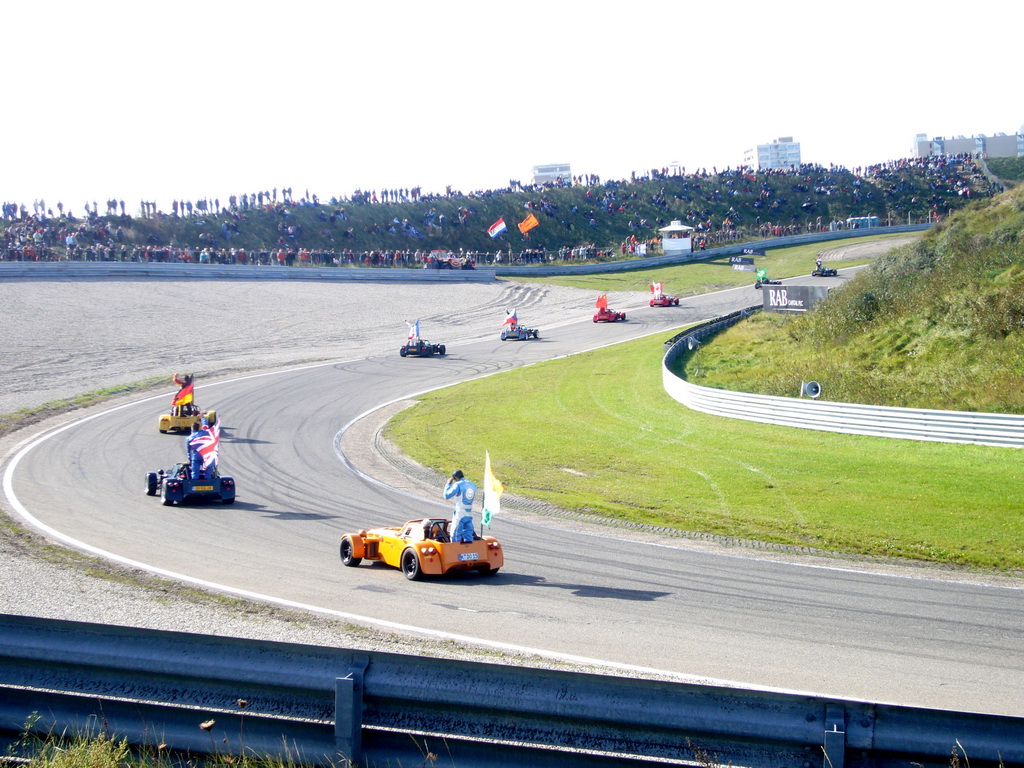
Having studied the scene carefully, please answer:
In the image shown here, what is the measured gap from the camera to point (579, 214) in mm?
83562

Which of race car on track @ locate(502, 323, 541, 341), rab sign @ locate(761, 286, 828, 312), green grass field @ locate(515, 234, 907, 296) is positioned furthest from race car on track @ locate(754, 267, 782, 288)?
race car on track @ locate(502, 323, 541, 341)

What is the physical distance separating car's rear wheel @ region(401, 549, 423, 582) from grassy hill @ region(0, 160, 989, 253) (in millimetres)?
53673

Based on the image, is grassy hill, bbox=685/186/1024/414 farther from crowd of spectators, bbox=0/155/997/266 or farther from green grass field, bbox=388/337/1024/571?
crowd of spectators, bbox=0/155/997/266

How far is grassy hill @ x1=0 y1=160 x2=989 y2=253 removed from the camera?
6763cm

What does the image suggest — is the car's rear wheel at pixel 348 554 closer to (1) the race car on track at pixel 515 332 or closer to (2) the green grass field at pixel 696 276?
(1) the race car on track at pixel 515 332

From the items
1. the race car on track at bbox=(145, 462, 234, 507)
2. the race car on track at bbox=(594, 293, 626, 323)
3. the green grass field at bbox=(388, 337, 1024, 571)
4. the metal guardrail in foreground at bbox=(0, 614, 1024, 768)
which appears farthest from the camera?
the race car on track at bbox=(594, 293, 626, 323)

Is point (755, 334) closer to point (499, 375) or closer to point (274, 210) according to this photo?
point (499, 375)

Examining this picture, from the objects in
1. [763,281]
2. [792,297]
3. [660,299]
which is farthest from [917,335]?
[763,281]

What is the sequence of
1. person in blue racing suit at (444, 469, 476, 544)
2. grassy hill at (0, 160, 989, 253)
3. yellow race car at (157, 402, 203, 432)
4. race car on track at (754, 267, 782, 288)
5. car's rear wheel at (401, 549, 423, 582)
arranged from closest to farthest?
person in blue racing suit at (444, 469, 476, 544), car's rear wheel at (401, 549, 423, 582), yellow race car at (157, 402, 203, 432), race car on track at (754, 267, 782, 288), grassy hill at (0, 160, 989, 253)

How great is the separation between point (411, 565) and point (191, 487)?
289 inches

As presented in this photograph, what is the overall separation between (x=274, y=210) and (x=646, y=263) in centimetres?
2875

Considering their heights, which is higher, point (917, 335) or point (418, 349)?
point (917, 335)

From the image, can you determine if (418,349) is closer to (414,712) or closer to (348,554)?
(348,554)

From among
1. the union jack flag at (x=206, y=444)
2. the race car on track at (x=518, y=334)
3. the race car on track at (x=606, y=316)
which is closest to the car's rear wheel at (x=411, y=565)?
the union jack flag at (x=206, y=444)
